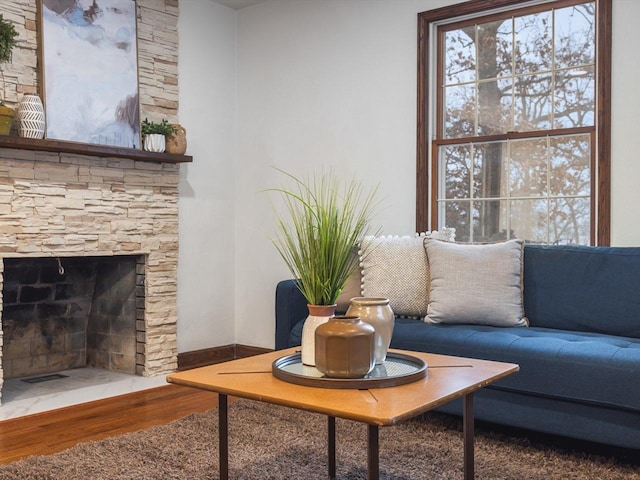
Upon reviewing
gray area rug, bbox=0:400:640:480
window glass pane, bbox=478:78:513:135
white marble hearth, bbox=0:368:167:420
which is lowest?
white marble hearth, bbox=0:368:167:420

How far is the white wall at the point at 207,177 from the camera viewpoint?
15.5ft

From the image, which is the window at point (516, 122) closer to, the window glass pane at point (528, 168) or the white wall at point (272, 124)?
the window glass pane at point (528, 168)

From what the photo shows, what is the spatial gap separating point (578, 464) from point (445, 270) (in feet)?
3.67

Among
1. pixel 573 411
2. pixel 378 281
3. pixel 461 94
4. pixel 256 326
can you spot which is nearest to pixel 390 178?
pixel 461 94

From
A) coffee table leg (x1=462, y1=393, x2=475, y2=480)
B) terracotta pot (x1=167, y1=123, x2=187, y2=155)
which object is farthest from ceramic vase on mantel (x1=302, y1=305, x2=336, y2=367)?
terracotta pot (x1=167, y1=123, x2=187, y2=155)

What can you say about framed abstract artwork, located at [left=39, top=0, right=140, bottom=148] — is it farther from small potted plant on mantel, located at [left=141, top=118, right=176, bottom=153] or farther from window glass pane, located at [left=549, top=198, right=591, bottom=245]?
window glass pane, located at [left=549, top=198, right=591, bottom=245]

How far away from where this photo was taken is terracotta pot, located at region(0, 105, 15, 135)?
355cm

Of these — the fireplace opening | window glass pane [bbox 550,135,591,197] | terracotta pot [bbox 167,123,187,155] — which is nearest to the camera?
window glass pane [bbox 550,135,591,197]

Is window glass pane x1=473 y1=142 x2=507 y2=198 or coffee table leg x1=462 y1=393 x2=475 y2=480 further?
window glass pane x1=473 y1=142 x2=507 y2=198

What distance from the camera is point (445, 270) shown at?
11.2 feet

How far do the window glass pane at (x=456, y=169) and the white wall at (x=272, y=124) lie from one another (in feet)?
0.68

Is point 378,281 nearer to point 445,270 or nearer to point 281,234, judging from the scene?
point 445,270

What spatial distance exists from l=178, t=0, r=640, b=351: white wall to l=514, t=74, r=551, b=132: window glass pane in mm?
652

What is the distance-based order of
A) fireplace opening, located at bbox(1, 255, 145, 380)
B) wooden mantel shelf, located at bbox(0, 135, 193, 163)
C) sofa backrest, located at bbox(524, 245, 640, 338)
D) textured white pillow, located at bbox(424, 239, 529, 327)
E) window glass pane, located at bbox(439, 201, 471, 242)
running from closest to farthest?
sofa backrest, located at bbox(524, 245, 640, 338)
textured white pillow, located at bbox(424, 239, 529, 327)
wooden mantel shelf, located at bbox(0, 135, 193, 163)
window glass pane, located at bbox(439, 201, 471, 242)
fireplace opening, located at bbox(1, 255, 145, 380)
